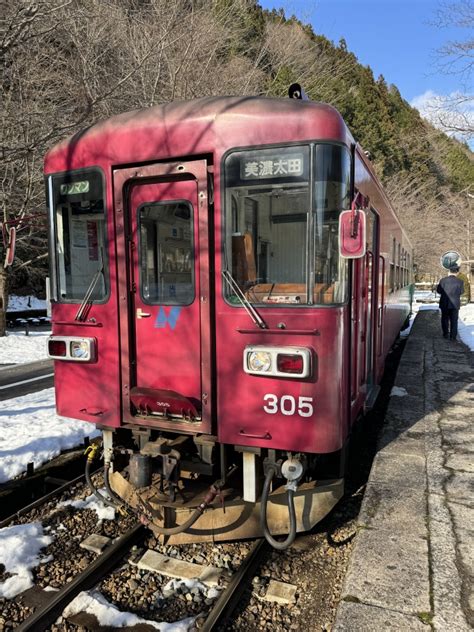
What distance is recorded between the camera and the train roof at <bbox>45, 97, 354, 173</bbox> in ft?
10.5

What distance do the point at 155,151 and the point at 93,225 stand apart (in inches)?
31.4

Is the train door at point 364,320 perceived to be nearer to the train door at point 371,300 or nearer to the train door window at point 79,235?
the train door at point 371,300

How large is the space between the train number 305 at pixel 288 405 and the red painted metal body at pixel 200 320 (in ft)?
0.06

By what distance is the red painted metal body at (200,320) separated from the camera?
10.6 feet

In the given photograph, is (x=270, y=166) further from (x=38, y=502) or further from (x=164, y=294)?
(x=38, y=502)

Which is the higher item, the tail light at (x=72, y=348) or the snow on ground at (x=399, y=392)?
the tail light at (x=72, y=348)

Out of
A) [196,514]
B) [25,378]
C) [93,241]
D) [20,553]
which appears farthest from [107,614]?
[25,378]

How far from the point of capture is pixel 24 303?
2723 centimetres

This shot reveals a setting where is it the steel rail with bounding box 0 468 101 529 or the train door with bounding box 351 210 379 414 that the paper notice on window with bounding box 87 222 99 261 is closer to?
the train door with bounding box 351 210 379 414

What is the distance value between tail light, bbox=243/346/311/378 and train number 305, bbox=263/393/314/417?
0.58ft

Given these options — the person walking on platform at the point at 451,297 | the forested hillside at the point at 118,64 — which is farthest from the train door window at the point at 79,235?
the person walking on platform at the point at 451,297

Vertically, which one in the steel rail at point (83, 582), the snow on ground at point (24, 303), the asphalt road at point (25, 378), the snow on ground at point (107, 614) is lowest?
the snow on ground at point (107, 614)

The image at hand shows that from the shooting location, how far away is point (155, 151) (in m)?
3.57

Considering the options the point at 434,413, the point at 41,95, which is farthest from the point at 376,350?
the point at 41,95
